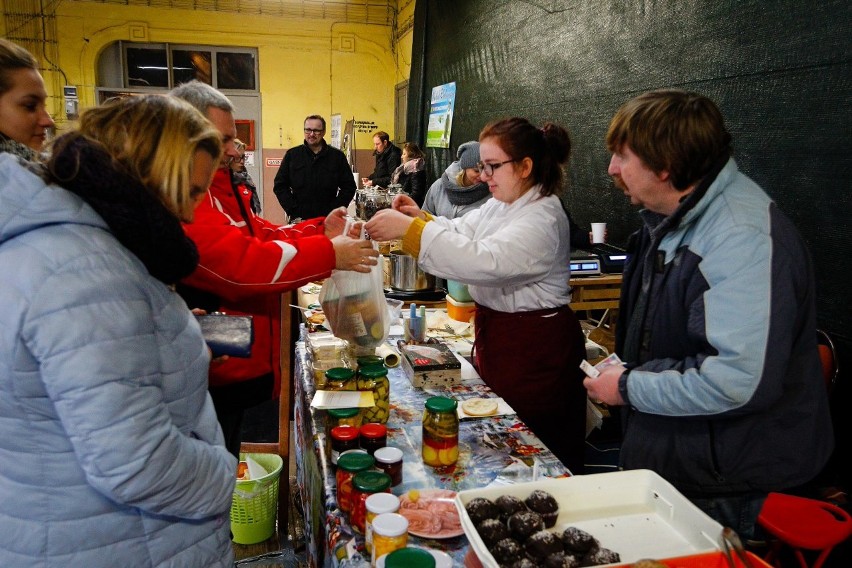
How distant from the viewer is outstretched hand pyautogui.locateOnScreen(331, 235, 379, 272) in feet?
6.21

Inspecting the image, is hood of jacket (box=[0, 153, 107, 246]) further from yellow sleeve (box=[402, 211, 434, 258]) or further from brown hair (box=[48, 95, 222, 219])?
yellow sleeve (box=[402, 211, 434, 258])

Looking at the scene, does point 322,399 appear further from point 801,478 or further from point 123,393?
point 801,478

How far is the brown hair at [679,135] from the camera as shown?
138cm

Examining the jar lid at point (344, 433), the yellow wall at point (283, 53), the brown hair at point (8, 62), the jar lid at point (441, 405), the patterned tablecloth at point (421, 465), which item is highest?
the yellow wall at point (283, 53)

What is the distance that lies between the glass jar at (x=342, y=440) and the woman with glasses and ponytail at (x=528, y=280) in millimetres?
683

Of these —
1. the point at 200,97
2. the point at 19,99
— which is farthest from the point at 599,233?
the point at 19,99

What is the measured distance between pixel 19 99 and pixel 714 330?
1.85 m

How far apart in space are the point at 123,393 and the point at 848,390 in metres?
2.32

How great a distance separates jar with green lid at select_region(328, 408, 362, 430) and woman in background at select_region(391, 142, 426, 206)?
17.5 feet

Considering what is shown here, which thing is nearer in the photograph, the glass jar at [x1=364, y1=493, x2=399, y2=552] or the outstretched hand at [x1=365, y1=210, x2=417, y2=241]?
the glass jar at [x1=364, y1=493, x2=399, y2=552]

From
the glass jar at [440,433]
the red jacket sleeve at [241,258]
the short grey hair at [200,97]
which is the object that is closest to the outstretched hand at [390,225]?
the red jacket sleeve at [241,258]

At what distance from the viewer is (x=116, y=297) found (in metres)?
0.91

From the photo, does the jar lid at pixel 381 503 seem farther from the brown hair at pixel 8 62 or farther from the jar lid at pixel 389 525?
the brown hair at pixel 8 62

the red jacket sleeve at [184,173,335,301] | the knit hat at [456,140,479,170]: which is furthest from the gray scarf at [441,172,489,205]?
the red jacket sleeve at [184,173,335,301]
